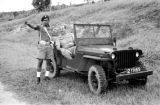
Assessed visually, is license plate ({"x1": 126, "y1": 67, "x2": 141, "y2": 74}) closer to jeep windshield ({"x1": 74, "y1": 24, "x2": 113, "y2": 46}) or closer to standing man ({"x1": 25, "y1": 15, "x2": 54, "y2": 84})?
jeep windshield ({"x1": 74, "y1": 24, "x2": 113, "y2": 46})

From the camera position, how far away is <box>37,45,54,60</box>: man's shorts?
765 cm

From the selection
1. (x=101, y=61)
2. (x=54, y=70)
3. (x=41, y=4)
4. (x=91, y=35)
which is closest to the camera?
(x=101, y=61)

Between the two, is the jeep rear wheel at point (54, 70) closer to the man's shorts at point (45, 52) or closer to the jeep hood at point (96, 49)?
the man's shorts at point (45, 52)

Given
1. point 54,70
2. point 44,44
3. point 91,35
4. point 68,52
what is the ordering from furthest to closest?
point 54,70, point 44,44, point 91,35, point 68,52

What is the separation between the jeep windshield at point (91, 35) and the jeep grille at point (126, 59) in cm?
133

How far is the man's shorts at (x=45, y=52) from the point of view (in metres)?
7.65

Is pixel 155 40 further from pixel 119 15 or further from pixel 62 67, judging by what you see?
pixel 119 15

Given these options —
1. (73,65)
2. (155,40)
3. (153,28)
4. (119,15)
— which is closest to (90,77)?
(73,65)

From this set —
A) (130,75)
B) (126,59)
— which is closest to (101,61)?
(126,59)

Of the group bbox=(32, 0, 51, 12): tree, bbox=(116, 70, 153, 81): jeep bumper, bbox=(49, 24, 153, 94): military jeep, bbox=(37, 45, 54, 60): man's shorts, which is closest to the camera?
bbox=(116, 70, 153, 81): jeep bumper

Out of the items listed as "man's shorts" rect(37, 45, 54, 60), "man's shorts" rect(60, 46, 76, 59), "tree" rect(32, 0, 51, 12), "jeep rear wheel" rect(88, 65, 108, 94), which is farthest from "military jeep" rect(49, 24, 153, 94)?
"tree" rect(32, 0, 51, 12)

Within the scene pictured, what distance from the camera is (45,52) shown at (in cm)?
769

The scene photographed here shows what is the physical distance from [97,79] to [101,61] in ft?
1.57

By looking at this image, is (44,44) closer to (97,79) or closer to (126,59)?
(97,79)
